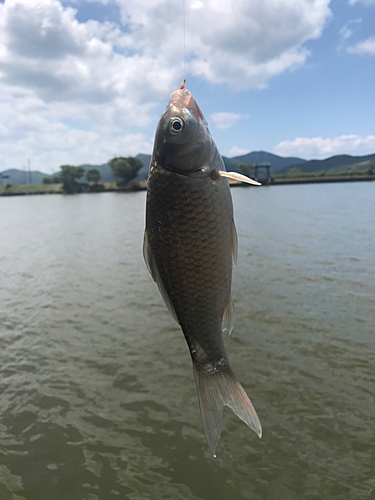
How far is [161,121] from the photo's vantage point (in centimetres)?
200

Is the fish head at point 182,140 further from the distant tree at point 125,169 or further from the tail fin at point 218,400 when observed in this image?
the distant tree at point 125,169

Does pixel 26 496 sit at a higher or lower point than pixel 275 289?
lower

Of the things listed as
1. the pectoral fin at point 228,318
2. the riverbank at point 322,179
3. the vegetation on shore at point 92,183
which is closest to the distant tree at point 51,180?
the vegetation on shore at point 92,183

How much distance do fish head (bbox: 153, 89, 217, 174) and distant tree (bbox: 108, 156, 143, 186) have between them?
328ft

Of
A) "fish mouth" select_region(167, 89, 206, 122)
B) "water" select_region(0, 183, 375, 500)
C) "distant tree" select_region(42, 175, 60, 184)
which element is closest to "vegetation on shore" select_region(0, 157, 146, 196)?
"distant tree" select_region(42, 175, 60, 184)

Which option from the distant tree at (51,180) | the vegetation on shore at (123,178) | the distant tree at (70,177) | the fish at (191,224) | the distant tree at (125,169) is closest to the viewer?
the fish at (191,224)

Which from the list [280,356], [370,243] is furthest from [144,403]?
[370,243]

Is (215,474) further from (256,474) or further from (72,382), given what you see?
(72,382)

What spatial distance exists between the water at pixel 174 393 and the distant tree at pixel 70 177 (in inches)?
4239

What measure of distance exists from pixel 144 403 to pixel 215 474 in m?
1.82

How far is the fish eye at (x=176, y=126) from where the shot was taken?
6.36 feet

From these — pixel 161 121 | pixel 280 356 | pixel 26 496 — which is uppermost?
pixel 161 121

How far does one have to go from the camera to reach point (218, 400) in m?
2.14

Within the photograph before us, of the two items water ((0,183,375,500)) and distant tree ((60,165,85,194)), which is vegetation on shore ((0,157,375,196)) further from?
water ((0,183,375,500))
